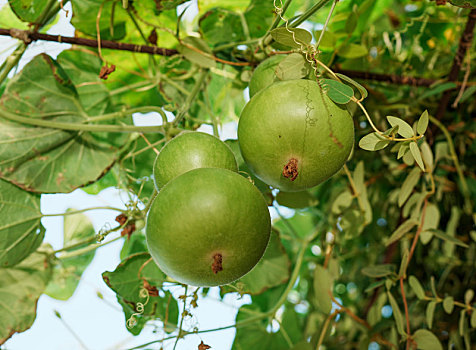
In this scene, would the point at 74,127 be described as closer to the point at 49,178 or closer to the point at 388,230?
the point at 49,178

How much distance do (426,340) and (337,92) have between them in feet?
1.67

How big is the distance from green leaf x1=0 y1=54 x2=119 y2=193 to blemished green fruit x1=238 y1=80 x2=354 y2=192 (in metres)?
0.42

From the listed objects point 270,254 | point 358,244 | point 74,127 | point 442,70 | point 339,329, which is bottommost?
point 339,329

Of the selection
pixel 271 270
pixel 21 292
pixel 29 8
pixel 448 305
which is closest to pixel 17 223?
pixel 21 292

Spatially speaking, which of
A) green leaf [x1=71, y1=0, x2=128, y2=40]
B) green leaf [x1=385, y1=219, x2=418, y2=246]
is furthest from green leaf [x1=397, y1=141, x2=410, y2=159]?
green leaf [x1=71, y1=0, x2=128, y2=40]

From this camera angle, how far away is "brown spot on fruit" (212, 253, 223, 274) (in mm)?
423

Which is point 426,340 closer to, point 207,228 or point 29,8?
point 207,228

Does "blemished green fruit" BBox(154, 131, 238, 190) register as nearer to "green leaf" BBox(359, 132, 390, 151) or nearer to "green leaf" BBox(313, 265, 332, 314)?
"green leaf" BBox(359, 132, 390, 151)

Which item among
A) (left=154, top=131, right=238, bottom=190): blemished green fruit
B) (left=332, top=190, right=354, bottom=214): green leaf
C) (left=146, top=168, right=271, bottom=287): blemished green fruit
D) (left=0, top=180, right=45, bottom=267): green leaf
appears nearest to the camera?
(left=146, top=168, right=271, bottom=287): blemished green fruit

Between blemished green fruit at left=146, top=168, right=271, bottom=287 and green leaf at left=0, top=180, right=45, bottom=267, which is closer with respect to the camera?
blemished green fruit at left=146, top=168, right=271, bottom=287

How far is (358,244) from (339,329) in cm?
27

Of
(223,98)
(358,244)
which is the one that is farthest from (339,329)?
(223,98)

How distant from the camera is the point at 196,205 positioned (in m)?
0.42

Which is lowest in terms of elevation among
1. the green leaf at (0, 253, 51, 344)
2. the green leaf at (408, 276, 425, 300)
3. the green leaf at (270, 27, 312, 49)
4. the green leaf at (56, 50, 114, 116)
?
the green leaf at (408, 276, 425, 300)
